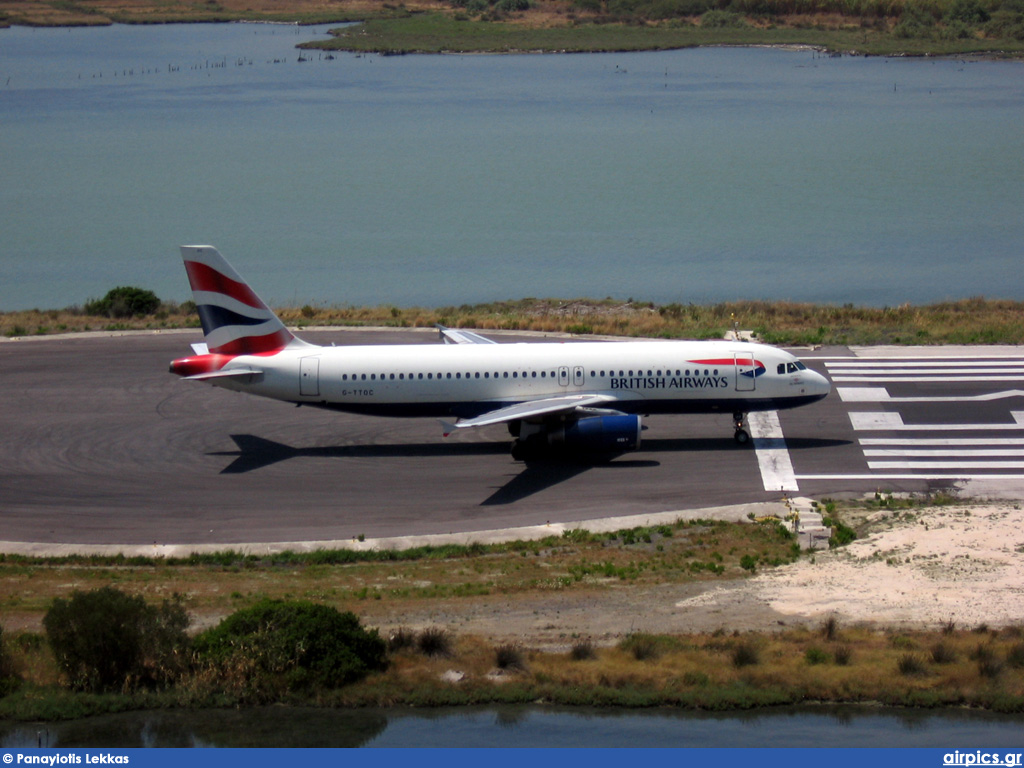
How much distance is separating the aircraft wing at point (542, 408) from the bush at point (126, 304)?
104 feet

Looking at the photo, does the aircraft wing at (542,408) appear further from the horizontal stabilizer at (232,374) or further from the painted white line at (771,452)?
the horizontal stabilizer at (232,374)

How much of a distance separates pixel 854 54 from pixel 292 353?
156 meters

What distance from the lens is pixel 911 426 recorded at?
44344 millimetres

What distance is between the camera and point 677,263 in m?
92.7

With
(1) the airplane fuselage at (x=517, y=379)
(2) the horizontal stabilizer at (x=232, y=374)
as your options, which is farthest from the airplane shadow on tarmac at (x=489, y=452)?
(2) the horizontal stabilizer at (x=232, y=374)

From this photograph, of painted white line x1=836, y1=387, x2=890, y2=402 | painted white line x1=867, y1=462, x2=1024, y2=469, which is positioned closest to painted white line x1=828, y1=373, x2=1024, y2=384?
painted white line x1=836, y1=387, x2=890, y2=402

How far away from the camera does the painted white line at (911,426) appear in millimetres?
43969

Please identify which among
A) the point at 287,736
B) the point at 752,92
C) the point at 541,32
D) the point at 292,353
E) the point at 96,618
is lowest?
the point at 287,736

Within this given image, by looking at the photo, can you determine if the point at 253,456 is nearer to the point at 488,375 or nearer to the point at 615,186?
the point at 488,375

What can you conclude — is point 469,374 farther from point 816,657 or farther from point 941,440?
point 816,657

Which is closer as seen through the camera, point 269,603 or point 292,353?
point 269,603

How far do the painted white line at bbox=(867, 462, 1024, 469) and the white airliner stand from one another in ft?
12.2

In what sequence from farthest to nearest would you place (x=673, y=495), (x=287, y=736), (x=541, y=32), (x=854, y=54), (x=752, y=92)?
(x=541, y=32) → (x=854, y=54) → (x=752, y=92) → (x=673, y=495) → (x=287, y=736)

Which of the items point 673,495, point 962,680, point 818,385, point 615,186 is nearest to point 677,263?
point 615,186
